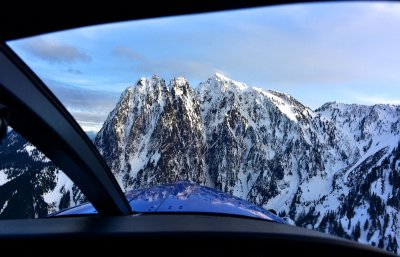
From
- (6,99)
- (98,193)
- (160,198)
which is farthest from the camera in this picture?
(160,198)

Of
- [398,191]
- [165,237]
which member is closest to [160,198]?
[165,237]

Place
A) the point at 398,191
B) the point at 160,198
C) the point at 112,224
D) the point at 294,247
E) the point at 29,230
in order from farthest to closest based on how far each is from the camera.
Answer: the point at 398,191 < the point at 160,198 < the point at 112,224 < the point at 29,230 < the point at 294,247

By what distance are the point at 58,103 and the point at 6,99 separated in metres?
0.58

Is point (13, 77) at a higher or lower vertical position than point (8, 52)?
lower

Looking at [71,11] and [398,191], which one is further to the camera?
[398,191]

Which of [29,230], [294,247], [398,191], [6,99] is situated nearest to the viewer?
[6,99]

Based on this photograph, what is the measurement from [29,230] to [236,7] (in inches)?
100

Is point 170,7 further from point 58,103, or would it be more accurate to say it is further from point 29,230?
point 29,230

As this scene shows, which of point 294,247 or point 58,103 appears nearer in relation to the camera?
point 294,247

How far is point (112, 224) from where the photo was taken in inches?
142

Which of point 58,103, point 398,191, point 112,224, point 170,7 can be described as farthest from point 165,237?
point 398,191

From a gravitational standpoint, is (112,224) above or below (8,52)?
below

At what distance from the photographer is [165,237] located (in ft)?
10.2

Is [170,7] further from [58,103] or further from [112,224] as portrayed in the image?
[112,224]
